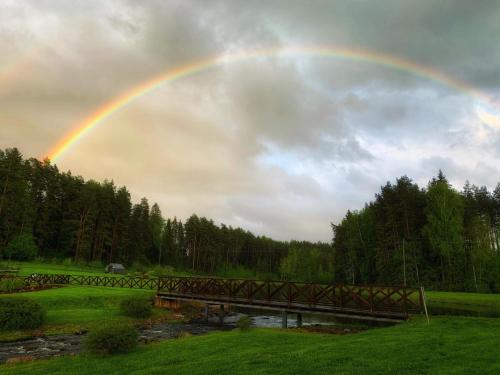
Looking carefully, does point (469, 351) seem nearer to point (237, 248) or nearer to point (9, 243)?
point (9, 243)

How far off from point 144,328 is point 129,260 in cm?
7924

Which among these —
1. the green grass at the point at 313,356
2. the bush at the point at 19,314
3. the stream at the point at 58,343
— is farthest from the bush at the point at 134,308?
the green grass at the point at 313,356

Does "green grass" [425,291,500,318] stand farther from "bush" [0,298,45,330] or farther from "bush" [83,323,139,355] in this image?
"bush" [0,298,45,330]

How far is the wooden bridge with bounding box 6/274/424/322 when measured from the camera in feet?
77.4

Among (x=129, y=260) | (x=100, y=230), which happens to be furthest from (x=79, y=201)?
(x=129, y=260)

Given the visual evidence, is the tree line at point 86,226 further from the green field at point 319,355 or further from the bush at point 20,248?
the green field at point 319,355

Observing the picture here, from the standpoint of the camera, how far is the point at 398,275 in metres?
60.7

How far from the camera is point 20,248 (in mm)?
64500

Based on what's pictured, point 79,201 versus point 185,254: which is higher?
point 79,201

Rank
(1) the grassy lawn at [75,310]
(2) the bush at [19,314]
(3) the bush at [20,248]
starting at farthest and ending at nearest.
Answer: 1. (3) the bush at [20,248]
2. (1) the grassy lawn at [75,310]
3. (2) the bush at [19,314]

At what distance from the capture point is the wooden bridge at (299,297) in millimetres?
23580

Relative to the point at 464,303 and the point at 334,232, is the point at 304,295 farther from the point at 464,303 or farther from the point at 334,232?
the point at 334,232

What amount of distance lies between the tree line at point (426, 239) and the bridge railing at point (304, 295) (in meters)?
28.7

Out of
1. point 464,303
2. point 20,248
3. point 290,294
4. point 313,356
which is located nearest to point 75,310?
point 290,294
